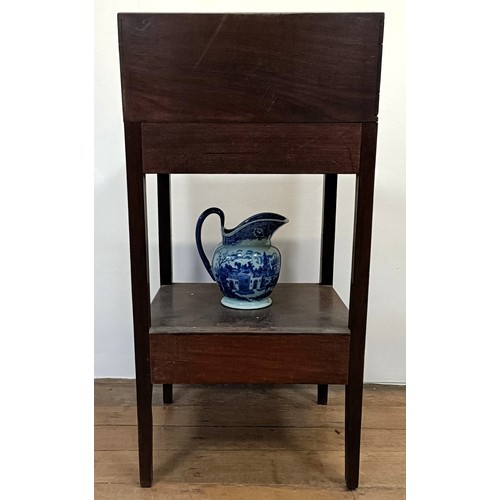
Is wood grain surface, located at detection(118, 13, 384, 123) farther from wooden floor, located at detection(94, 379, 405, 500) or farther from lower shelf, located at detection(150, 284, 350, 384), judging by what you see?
wooden floor, located at detection(94, 379, 405, 500)

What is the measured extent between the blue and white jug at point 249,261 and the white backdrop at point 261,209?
0.30 meters

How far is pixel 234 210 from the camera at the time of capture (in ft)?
4.03

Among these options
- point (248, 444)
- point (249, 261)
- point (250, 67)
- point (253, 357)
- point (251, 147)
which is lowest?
point (248, 444)

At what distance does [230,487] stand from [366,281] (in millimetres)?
384

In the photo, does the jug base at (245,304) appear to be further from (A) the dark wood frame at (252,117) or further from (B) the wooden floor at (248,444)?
(B) the wooden floor at (248,444)

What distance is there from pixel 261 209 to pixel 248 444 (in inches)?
19.9

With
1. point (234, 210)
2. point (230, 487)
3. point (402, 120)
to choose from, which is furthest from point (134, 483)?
point (402, 120)

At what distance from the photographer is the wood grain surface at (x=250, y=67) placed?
2.42ft

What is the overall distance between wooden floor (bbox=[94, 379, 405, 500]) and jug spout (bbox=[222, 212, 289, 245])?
1.21ft

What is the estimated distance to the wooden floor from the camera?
85 centimetres

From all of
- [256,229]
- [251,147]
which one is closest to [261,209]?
[256,229]

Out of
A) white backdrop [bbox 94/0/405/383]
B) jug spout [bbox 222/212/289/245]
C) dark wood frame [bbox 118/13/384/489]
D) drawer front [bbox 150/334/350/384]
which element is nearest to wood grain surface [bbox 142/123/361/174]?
dark wood frame [bbox 118/13/384/489]

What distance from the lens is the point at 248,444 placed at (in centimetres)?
98

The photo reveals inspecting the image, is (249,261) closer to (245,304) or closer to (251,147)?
(245,304)
